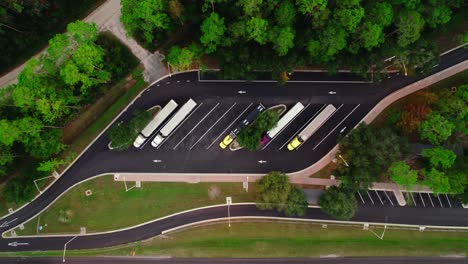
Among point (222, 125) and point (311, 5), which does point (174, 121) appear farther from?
point (311, 5)

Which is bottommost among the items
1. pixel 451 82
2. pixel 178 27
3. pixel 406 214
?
pixel 406 214

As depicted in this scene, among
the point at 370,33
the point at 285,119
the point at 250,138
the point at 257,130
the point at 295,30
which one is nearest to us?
the point at 370,33

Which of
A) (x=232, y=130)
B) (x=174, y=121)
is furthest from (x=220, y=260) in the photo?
(x=174, y=121)

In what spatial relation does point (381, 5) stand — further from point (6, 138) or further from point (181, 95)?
point (6, 138)

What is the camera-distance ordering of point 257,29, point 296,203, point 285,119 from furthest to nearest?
point 285,119, point 296,203, point 257,29

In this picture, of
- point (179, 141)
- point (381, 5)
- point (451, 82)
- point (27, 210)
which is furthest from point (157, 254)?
point (451, 82)

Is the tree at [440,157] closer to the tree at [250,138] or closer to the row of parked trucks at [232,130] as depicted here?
the row of parked trucks at [232,130]
